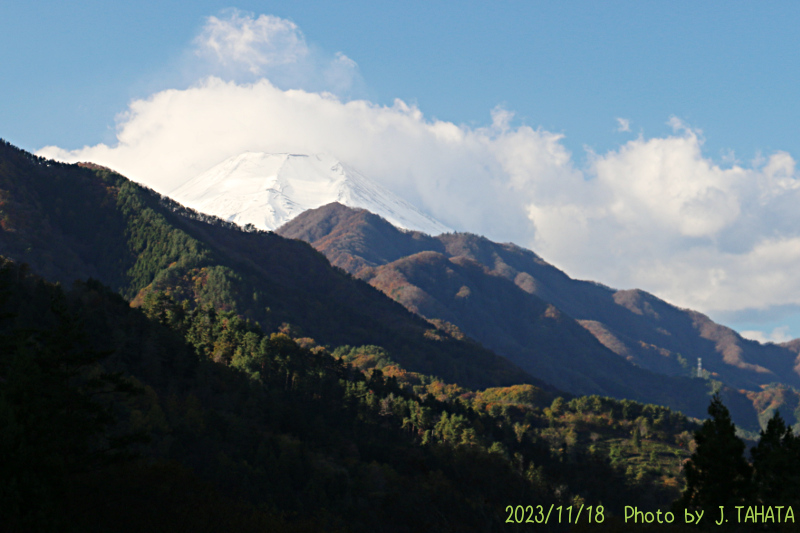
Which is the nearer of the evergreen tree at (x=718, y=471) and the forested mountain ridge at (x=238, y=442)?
the forested mountain ridge at (x=238, y=442)

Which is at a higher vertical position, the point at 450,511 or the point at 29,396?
the point at 29,396

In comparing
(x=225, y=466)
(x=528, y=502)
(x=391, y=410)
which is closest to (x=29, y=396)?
(x=225, y=466)

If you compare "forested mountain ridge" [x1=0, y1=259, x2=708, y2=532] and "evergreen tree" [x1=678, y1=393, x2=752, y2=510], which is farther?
"evergreen tree" [x1=678, y1=393, x2=752, y2=510]

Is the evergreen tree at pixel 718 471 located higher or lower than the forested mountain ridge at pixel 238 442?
higher

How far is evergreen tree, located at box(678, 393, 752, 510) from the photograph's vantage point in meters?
53.3

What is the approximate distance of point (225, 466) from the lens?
75.6 m

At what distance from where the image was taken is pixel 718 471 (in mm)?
54156

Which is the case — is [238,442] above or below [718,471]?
below

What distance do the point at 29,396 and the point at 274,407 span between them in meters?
78.4

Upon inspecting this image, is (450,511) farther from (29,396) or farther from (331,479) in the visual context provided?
(29,396)

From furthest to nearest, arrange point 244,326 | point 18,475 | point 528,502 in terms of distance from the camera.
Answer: point 244,326
point 528,502
point 18,475

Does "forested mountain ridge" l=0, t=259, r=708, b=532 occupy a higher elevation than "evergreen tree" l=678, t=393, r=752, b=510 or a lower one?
lower

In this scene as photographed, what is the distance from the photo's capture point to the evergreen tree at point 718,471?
53312 millimetres

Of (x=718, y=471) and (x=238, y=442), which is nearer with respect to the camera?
→ (x=718, y=471)
